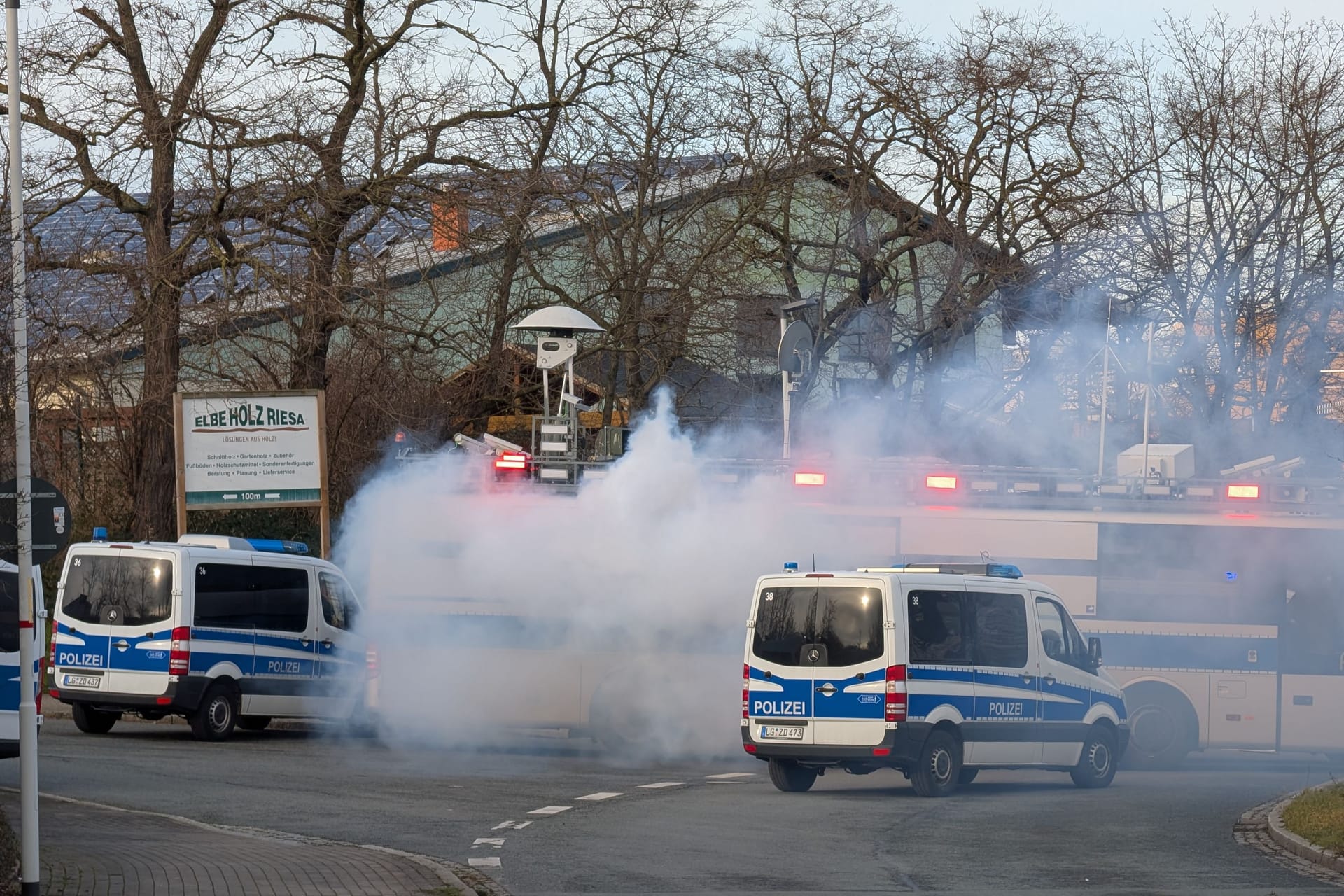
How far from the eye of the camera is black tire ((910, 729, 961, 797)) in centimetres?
1559

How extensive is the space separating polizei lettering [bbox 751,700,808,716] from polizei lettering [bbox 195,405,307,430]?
9756 mm

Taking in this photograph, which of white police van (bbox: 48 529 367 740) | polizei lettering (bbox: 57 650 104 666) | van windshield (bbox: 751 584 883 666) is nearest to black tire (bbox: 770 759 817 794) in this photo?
van windshield (bbox: 751 584 883 666)

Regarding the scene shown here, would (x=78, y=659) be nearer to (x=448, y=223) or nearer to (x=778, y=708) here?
(x=448, y=223)

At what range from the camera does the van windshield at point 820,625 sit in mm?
15633

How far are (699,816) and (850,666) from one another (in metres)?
2.27

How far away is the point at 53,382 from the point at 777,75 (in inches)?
507

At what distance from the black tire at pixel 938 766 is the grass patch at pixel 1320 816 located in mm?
3043

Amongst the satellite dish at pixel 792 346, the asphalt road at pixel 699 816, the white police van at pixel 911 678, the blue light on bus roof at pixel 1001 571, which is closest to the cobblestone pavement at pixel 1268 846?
the asphalt road at pixel 699 816

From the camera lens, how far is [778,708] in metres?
15.8

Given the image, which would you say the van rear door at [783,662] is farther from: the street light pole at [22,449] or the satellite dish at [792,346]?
the street light pole at [22,449]

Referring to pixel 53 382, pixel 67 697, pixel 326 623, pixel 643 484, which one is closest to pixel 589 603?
pixel 643 484

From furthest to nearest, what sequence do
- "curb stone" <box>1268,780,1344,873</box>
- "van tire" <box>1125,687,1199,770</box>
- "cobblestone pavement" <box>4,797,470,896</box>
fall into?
"van tire" <box>1125,687,1199,770</box>, "curb stone" <box>1268,780,1344,873</box>, "cobblestone pavement" <box>4,797,470,896</box>

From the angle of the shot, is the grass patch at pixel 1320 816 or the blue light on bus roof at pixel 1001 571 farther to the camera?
the blue light on bus roof at pixel 1001 571

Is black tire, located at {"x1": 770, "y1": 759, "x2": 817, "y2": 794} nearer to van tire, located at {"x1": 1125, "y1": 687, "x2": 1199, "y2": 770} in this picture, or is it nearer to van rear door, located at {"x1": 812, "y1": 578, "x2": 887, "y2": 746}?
van rear door, located at {"x1": 812, "y1": 578, "x2": 887, "y2": 746}
